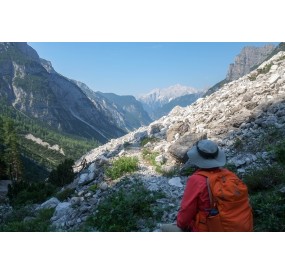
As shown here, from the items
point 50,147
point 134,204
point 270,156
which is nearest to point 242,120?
point 270,156

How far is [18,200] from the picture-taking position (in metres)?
16.4

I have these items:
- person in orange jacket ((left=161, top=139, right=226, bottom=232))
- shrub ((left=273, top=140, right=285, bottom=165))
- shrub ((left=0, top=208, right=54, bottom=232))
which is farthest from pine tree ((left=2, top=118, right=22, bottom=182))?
person in orange jacket ((left=161, top=139, right=226, bottom=232))

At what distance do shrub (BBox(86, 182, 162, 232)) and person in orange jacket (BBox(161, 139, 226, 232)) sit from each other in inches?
142

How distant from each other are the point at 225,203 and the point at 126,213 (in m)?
4.48

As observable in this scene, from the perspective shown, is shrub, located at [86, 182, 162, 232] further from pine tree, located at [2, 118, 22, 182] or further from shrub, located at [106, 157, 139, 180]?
pine tree, located at [2, 118, 22, 182]

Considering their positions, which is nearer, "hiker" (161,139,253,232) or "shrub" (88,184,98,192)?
"hiker" (161,139,253,232)

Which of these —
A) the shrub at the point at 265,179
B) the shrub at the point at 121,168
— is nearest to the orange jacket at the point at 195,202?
the shrub at the point at 265,179

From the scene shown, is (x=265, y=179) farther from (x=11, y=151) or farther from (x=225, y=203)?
(x=11, y=151)

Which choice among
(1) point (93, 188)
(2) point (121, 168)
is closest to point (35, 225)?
(1) point (93, 188)

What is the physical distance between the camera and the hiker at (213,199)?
4.50m

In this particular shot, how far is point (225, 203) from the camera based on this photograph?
4520mm

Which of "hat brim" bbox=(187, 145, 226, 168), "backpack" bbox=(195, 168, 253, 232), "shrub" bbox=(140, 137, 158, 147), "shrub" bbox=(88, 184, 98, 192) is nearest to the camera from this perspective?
"backpack" bbox=(195, 168, 253, 232)

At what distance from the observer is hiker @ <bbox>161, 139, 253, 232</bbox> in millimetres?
4496

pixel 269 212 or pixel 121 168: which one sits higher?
pixel 121 168
